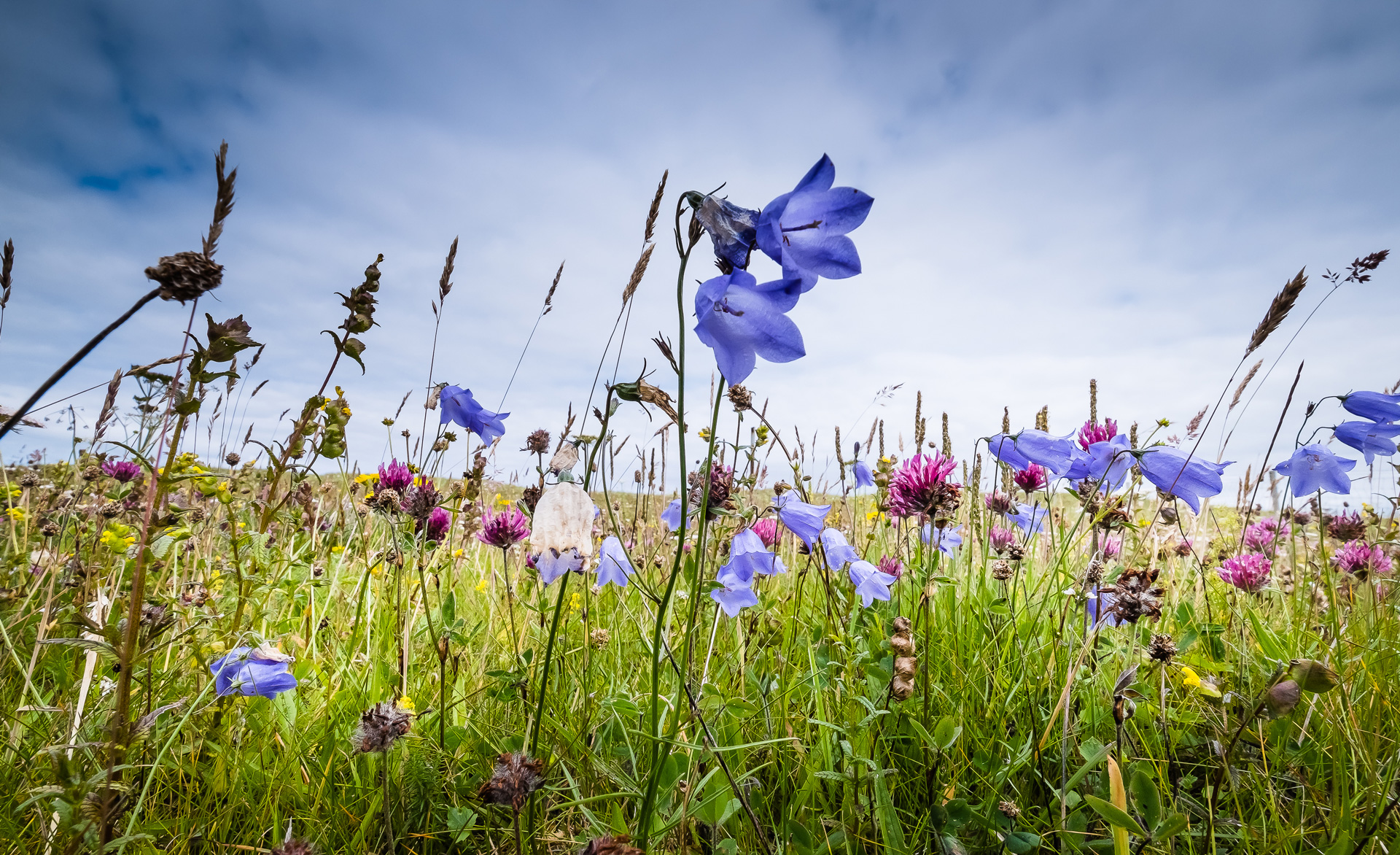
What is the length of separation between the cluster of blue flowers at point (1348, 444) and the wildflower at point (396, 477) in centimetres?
371

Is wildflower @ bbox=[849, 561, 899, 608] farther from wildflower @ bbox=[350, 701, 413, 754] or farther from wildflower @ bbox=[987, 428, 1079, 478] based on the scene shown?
wildflower @ bbox=[350, 701, 413, 754]

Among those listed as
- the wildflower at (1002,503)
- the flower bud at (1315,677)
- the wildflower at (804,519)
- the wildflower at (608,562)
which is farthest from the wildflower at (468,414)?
the wildflower at (1002,503)

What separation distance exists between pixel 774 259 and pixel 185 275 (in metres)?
0.97

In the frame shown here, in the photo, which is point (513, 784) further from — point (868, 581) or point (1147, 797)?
Result: point (868, 581)

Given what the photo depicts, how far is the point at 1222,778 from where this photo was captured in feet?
6.23

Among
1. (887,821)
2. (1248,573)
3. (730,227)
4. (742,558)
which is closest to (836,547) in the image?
(742,558)

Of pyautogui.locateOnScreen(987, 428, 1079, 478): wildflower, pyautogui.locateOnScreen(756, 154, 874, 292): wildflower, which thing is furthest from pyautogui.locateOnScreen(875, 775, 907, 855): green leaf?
pyautogui.locateOnScreen(987, 428, 1079, 478): wildflower

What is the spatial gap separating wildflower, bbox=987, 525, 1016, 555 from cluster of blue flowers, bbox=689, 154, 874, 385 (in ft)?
8.09

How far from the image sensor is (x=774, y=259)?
1.11 metres

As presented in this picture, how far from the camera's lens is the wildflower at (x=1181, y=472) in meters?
2.18

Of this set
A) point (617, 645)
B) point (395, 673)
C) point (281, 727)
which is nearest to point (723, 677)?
point (617, 645)

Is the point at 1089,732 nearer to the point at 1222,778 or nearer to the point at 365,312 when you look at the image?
the point at 1222,778

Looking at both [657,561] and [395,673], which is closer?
[395,673]

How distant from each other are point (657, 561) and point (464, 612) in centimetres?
110
